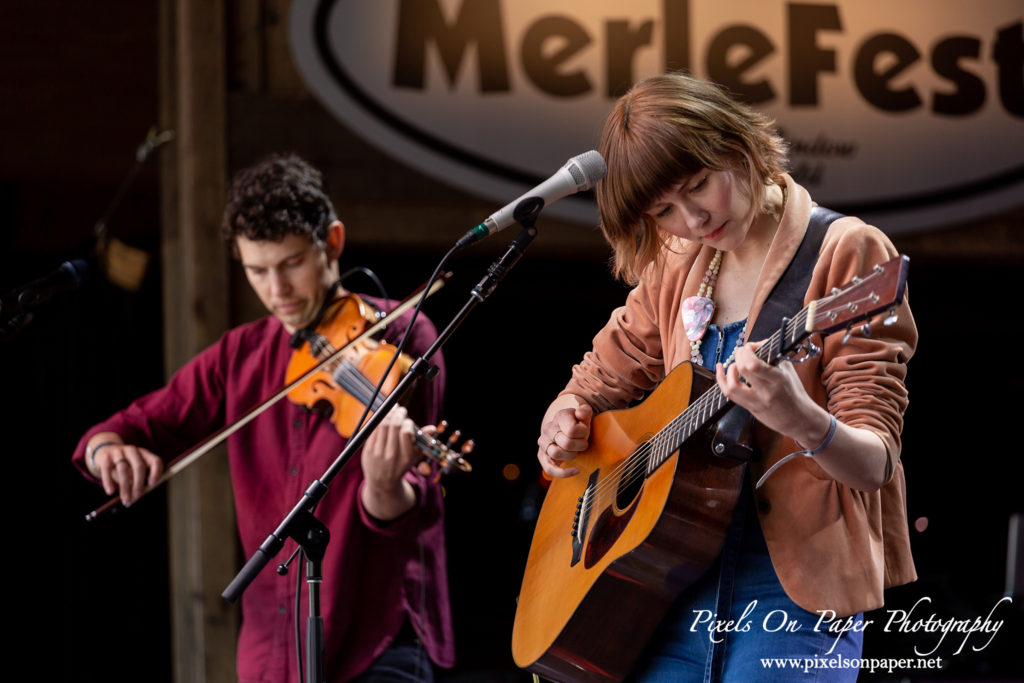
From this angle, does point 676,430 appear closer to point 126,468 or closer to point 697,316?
point 697,316

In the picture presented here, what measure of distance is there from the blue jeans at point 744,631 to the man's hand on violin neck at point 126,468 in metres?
1.27

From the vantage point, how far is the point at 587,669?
186 cm

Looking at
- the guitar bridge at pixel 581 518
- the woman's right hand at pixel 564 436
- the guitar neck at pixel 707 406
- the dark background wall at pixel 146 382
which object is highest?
the guitar neck at pixel 707 406

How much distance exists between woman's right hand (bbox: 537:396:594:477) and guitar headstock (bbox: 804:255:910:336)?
26.3 inches

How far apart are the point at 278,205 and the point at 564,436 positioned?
3.24 ft

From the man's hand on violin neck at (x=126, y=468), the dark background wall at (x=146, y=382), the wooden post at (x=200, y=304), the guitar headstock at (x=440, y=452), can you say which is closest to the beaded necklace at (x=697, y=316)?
the guitar headstock at (x=440, y=452)

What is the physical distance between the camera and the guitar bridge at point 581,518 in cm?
198

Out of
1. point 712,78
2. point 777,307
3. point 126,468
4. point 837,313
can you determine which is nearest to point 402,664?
point 126,468

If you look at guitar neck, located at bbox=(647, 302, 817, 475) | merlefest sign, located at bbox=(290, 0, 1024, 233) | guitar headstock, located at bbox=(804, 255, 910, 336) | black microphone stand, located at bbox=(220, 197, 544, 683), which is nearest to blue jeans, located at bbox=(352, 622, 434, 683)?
black microphone stand, located at bbox=(220, 197, 544, 683)

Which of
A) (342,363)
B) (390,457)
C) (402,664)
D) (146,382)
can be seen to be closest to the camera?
(390,457)

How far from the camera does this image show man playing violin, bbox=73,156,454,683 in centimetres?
244

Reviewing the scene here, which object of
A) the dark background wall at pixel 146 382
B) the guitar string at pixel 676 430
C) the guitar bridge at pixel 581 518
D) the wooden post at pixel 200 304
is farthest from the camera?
the dark background wall at pixel 146 382

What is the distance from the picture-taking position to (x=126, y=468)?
252 cm

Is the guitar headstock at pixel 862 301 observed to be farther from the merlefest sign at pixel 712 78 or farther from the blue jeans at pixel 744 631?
the merlefest sign at pixel 712 78
